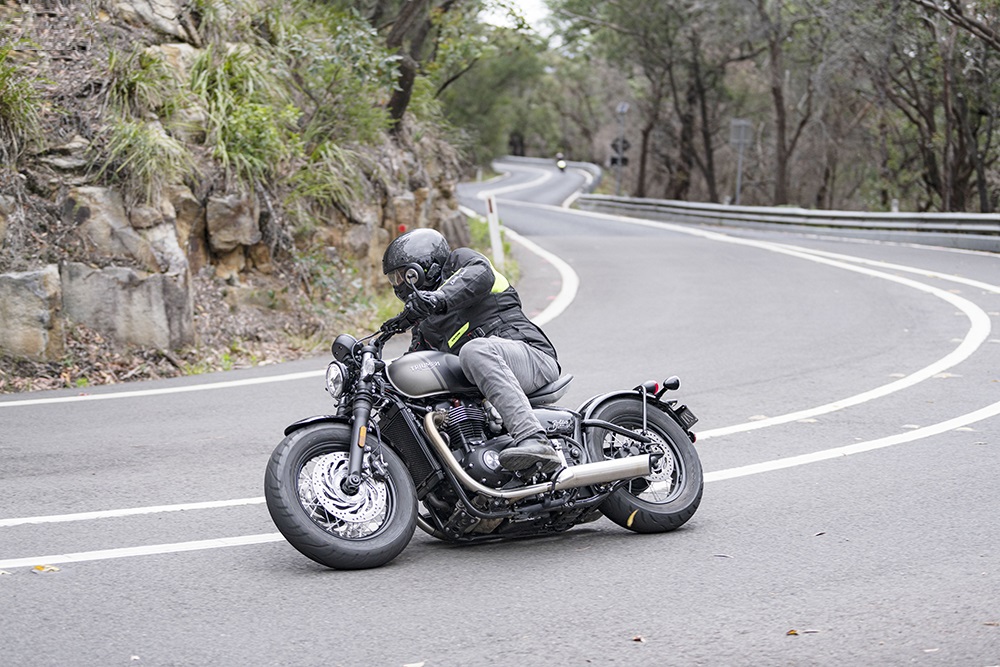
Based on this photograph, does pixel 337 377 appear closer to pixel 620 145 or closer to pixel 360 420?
pixel 360 420

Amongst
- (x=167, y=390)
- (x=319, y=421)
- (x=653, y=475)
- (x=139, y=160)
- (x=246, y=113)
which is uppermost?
(x=246, y=113)

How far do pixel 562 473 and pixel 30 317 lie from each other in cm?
631

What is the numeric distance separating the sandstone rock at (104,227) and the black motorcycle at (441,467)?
6145 millimetres

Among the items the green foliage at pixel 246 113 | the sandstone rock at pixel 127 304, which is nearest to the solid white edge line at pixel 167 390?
the sandstone rock at pixel 127 304

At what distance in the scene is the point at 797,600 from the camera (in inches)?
185

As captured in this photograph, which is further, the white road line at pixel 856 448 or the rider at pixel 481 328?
the white road line at pixel 856 448

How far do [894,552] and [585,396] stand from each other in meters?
3.90

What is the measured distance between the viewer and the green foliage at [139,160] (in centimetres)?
1115

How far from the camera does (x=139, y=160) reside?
36.9 feet

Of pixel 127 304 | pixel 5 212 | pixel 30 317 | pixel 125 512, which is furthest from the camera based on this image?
pixel 127 304

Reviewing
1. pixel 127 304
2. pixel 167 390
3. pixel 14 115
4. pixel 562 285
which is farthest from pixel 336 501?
pixel 562 285

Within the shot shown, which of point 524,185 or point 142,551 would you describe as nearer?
point 142,551

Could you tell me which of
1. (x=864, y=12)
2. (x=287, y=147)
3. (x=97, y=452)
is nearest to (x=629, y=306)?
(x=287, y=147)

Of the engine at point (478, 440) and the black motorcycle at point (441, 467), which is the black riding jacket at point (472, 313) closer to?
the black motorcycle at point (441, 467)
